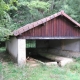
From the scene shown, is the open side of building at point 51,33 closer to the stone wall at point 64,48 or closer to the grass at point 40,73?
the stone wall at point 64,48

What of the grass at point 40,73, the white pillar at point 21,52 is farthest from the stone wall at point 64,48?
the white pillar at point 21,52

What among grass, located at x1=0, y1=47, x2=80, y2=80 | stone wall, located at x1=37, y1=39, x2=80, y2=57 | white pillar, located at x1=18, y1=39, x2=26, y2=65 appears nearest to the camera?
grass, located at x1=0, y1=47, x2=80, y2=80

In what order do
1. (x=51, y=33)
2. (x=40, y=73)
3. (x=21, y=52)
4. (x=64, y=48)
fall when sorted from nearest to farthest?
(x=40, y=73), (x=21, y=52), (x=51, y=33), (x=64, y=48)

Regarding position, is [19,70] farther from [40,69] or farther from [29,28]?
[29,28]

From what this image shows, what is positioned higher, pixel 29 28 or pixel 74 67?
pixel 29 28

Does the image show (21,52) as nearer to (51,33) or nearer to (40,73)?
(40,73)

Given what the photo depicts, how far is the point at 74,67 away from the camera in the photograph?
33.6 feet

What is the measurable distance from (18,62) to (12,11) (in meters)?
14.3

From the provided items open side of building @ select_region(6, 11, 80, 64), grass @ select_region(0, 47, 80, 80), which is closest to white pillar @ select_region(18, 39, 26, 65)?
open side of building @ select_region(6, 11, 80, 64)

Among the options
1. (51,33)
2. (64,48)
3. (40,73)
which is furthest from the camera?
(64,48)

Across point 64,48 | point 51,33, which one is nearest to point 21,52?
point 51,33

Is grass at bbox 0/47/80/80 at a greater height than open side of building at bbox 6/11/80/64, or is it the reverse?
open side of building at bbox 6/11/80/64

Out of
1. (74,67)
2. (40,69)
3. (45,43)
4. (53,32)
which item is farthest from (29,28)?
(45,43)

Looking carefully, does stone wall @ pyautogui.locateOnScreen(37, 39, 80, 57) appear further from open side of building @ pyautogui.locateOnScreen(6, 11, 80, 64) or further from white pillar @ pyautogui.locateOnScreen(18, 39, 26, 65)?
white pillar @ pyautogui.locateOnScreen(18, 39, 26, 65)
